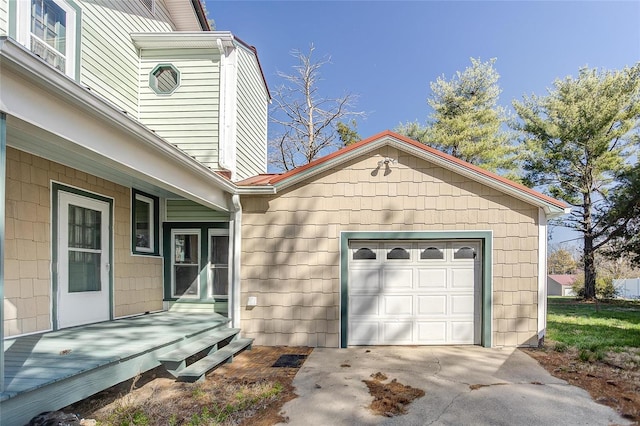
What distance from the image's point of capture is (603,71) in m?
14.3

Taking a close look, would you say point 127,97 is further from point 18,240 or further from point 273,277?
point 273,277

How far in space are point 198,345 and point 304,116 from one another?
48.9 feet

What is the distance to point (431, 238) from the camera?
20.1 feet

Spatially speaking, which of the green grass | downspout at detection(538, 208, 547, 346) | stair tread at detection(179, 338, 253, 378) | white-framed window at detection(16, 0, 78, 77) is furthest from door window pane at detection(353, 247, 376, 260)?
white-framed window at detection(16, 0, 78, 77)

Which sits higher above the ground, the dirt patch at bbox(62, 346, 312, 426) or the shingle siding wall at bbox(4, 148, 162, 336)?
the shingle siding wall at bbox(4, 148, 162, 336)

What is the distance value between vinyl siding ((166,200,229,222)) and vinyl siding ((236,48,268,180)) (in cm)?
91

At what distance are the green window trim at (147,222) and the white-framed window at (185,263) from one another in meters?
0.33

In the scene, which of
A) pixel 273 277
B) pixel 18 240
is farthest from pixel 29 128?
pixel 273 277

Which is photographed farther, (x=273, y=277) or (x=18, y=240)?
(x=273, y=277)

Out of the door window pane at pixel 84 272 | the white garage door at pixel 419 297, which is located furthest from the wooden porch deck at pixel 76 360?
the white garage door at pixel 419 297

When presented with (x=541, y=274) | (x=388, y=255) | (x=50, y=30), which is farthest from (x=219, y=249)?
(x=541, y=274)

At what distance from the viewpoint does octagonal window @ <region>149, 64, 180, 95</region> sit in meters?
7.21

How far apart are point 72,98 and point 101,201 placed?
3419 millimetres

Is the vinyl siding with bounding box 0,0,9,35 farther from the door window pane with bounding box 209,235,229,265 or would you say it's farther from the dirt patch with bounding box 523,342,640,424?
the dirt patch with bounding box 523,342,640,424
